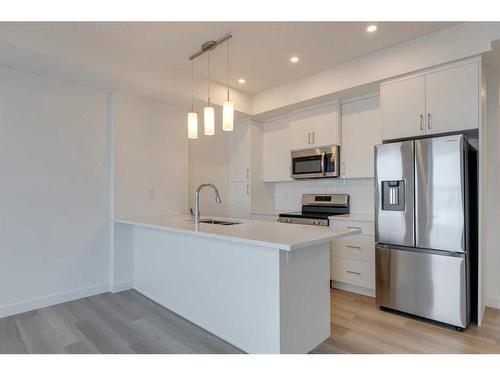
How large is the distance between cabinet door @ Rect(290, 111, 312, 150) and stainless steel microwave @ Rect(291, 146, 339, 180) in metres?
0.10

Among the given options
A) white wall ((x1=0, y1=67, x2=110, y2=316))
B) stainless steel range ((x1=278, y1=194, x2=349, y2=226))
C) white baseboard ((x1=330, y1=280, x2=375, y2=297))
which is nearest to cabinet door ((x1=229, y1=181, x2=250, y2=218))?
stainless steel range ((x1=278, y1=194, x2=349, y2=226))

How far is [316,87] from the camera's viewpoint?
3441 mm

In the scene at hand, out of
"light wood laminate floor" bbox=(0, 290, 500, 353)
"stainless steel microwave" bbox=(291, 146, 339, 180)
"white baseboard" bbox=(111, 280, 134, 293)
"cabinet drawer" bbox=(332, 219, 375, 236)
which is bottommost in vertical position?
"light wood laminate floor" bbox=(0, 290, 500, 353)

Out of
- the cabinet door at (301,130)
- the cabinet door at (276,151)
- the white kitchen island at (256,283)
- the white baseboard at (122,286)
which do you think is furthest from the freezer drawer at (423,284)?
the white baseboard at (122,286)

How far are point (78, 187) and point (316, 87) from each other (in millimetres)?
2946

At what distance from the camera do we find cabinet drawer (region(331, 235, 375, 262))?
122 inches

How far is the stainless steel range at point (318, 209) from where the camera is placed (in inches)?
139

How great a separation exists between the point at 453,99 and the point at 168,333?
10.4ft

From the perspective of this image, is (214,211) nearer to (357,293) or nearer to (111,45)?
(357,293)

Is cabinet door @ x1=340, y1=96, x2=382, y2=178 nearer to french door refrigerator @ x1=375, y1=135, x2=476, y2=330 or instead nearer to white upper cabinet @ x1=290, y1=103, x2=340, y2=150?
white upper cabinet @ x1=290, y1=103, x2=340, y2=150

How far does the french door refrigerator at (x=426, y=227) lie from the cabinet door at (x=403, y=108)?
237 mm

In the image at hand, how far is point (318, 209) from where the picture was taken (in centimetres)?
404

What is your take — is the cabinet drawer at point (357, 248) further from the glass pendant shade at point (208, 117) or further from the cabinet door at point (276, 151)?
the glass pendant shade at point (208, 117)
